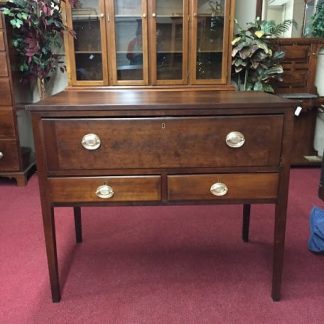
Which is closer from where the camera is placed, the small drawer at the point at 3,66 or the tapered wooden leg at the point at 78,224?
the tapered wooden leg at the point at 78,224

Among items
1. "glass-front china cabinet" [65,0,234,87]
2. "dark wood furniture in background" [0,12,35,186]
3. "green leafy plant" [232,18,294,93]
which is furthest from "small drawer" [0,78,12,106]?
"green leafy plant" [232,18,294,93]

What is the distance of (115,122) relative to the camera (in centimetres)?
106

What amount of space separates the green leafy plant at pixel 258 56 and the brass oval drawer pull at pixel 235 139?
1.61m

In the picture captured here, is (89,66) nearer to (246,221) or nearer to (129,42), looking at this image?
(129,42)

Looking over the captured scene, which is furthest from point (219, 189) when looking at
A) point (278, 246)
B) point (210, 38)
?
point (210, 38)

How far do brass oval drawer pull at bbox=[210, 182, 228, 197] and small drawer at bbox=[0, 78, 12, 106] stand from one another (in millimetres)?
1874

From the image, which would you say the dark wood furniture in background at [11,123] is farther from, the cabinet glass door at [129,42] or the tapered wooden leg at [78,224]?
the tapered wooden leg at [78,224]

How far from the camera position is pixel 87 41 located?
2.59 meters

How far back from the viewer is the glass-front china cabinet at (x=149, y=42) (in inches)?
97.8

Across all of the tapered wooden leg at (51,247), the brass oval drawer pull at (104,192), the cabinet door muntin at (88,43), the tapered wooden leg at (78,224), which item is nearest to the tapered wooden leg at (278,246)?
the brass oval drawer pull at (104,192)

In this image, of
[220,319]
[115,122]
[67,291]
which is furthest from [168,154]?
[67,291]

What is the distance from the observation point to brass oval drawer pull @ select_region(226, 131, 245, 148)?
42.3 inches

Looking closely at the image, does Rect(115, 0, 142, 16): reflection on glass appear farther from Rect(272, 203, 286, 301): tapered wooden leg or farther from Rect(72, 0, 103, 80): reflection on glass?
Rect(272, 203, 286, 301): tapered wooden leg

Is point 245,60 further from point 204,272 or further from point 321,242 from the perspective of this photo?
point 204,272
